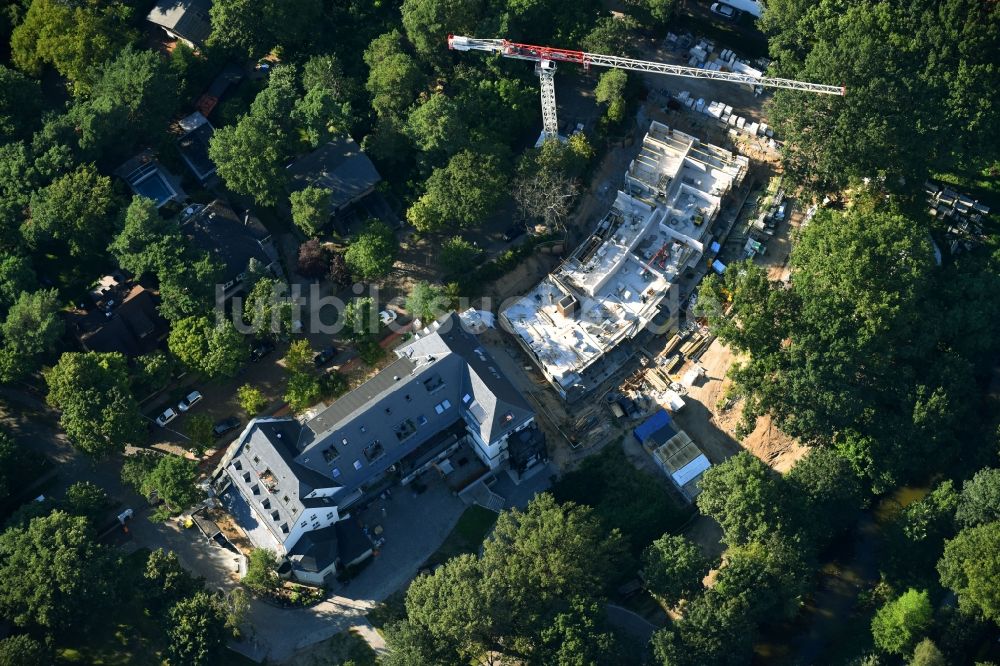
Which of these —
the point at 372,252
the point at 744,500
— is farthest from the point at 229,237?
the point at 744,500

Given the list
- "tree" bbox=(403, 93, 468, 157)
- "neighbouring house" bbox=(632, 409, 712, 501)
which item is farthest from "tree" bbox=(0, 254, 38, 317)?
"neighbouring house" bbox=(632, 409, 712, 501)

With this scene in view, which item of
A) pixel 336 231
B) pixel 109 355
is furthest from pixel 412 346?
pixel 109 355

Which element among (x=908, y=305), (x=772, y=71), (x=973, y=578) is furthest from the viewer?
(x=772, y=71)

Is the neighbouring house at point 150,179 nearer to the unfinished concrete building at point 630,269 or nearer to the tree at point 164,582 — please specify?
the unfinished concrete building at point 630,269

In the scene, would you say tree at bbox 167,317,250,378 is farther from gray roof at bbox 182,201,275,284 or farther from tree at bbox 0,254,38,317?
tree at bbox 0,254,38,317

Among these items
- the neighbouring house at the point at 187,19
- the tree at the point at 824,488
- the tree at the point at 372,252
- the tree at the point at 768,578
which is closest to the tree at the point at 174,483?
the tree at the point at 372,252

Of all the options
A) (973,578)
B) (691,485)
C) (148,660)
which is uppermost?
(148,660)

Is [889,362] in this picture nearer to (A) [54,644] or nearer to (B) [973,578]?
(B) [973,578]
